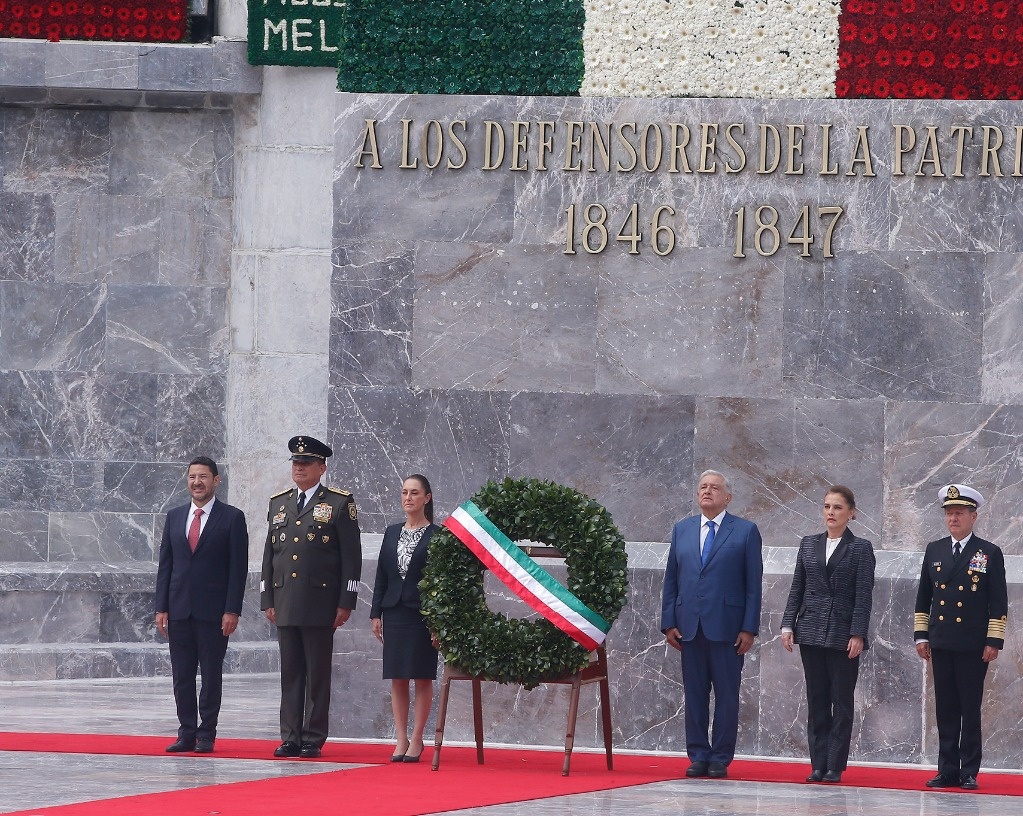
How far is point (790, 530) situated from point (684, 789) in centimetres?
270

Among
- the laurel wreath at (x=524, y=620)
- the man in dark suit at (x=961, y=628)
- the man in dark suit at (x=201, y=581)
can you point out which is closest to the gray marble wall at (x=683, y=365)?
the man in dark suit at (x=961, y=628)

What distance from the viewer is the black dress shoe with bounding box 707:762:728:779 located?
939 centimetres

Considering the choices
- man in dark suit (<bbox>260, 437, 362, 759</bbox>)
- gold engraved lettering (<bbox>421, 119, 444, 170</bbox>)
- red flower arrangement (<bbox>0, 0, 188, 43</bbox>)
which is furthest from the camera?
red flower arrangement (<bbox>0, 0, 188, 43</bbox>)

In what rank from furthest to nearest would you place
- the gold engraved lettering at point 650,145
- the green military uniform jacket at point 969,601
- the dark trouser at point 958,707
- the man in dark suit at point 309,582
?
the gold engraved lettering at point 650,145 → the man in dark suit at point 309,582 → the green military uniform jacket at point 969,601 → the dark trouser at point 958,707

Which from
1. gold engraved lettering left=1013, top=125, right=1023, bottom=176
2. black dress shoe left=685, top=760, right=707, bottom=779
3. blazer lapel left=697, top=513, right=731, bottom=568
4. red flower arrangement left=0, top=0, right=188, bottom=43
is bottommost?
black dress shoe left=685, top=760, right=707, bottom=779

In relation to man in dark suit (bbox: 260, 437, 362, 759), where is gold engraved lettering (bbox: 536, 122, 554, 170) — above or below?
above

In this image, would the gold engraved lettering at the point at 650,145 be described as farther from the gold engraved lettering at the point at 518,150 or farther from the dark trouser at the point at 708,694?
the dark trouser at the point at 708,694

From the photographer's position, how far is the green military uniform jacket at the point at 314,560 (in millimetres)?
9867

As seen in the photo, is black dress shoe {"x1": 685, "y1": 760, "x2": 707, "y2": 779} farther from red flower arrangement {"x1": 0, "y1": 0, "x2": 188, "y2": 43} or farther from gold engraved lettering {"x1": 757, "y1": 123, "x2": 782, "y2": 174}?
red flower arrangement {"x1": 0, "y1": 0, "x2": 188, "y2": 43}

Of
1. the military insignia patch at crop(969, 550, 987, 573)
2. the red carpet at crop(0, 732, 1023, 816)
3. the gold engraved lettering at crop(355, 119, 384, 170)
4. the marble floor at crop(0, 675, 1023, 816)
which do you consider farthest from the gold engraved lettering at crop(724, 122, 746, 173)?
the marble floor at crop(0, 675, 1023, 816)

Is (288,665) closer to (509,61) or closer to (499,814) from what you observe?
(499,814)

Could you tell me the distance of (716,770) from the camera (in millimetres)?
9406

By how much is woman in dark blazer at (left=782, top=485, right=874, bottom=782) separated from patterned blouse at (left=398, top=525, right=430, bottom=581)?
6.76 feet

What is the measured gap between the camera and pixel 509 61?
37.4 ft
